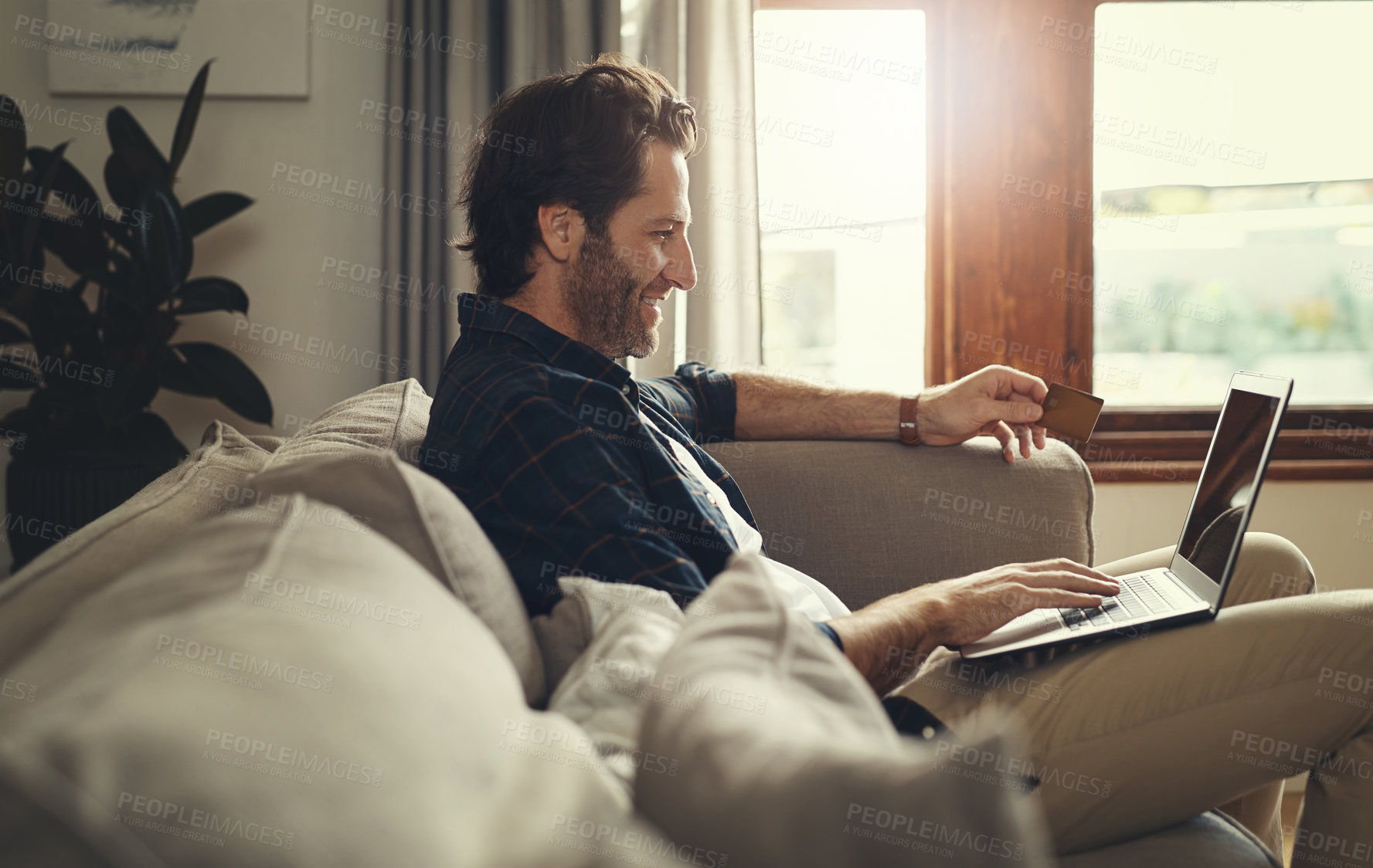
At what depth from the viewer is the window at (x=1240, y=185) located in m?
2.34

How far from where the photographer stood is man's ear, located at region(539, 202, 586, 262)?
133 cm

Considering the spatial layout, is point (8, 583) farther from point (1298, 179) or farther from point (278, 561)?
point (1298, 179)

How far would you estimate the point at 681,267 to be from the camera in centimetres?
140

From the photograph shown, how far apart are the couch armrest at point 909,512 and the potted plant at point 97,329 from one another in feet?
4.39

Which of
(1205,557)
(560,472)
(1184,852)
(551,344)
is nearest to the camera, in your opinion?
(1184,852)

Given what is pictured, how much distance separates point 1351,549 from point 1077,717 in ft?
6.12

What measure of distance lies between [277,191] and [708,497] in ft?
5.97

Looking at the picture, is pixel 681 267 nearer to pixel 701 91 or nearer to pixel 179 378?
pixel 701 91

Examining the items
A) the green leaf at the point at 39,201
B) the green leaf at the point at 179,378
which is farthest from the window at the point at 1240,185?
the green leaf at the point at 39,201

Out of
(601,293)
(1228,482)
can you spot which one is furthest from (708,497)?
(1228,482)

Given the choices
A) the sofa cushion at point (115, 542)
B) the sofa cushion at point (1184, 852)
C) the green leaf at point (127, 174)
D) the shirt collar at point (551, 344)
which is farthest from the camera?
the green leaf at point (127, 174)

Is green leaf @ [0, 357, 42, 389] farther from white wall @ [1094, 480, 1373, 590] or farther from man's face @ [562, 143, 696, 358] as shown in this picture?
white wall @ [1094, 480, 1373, 590]

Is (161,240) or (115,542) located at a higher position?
(161,240)

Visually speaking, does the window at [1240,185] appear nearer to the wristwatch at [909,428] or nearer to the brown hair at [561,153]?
the wristwatch at [909,428]
